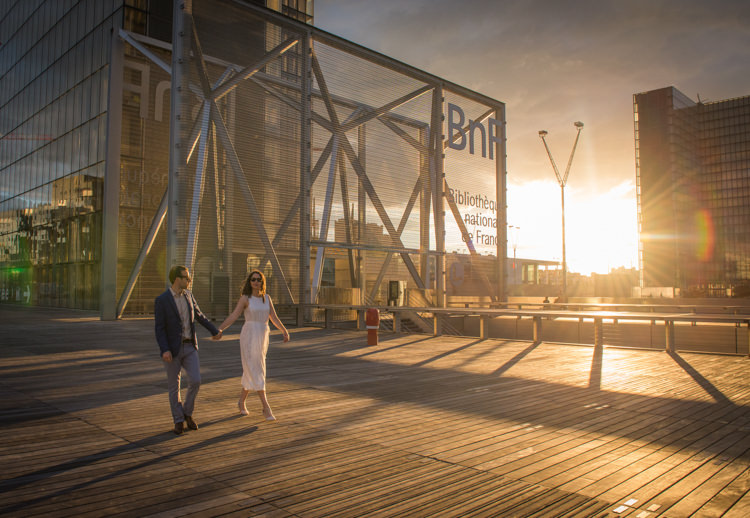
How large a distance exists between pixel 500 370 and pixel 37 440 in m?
7.58

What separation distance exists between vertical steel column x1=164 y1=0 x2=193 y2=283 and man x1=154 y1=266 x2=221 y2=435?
583 inches

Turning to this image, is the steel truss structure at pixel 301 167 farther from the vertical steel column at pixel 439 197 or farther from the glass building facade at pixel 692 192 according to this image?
the glass building facade at pixel 692 192

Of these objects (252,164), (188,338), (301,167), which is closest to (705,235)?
(301,167)

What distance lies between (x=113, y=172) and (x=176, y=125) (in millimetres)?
8254

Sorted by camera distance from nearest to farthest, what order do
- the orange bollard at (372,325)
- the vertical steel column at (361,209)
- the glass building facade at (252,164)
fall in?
the orange bollard at (372,325) < the glass building facade at (252,164) < the vertical steel column at (361,209)

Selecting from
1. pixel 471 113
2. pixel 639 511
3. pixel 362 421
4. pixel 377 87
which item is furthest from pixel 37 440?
pixel 471 113

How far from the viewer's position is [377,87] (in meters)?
27.2

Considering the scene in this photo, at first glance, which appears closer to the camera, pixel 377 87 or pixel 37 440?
pixel 37 440

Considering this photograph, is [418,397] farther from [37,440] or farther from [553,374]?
[37,440]

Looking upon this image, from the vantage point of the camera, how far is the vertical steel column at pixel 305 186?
22594 mm

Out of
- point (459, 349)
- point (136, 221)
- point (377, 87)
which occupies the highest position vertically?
point (377, 87)

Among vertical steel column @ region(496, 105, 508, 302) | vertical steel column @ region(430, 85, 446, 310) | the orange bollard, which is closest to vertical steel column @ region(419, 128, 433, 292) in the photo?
vertical steel column @ region(430, 85, 446, 310)

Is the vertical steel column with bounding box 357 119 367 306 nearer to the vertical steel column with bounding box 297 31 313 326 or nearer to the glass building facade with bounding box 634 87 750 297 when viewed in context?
the vertical steel column with bounding box 297 31 313 326

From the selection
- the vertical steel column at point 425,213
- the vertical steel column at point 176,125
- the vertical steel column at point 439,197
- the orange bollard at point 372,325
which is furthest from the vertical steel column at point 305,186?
the vertical steel column at point 439,197
